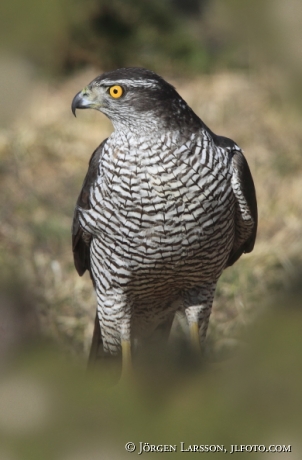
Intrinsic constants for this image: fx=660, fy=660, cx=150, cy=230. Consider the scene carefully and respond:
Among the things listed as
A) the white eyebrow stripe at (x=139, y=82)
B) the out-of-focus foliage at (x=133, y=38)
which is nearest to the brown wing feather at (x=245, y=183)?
the white eyebrow stripe at (x=139, y=82)

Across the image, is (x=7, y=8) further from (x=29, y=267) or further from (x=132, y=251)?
(x=132, y=251)

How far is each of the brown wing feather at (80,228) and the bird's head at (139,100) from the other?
1.08 feet

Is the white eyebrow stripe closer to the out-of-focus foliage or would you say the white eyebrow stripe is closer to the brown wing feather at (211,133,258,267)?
the brown wing feather at (211,133,258,267)

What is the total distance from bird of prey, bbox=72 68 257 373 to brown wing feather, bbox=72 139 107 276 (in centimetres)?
1

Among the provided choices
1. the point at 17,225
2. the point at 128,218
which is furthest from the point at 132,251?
the point at 17,225

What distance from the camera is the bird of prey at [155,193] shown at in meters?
3.39

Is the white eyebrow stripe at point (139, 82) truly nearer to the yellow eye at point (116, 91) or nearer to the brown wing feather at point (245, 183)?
the yellow eye at point (116, 91)

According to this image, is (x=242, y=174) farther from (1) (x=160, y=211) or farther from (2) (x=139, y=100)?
(2) (x=139, y=100)

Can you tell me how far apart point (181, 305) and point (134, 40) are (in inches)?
348

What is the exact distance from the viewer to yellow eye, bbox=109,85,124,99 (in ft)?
11.5

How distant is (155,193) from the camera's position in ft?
11.0

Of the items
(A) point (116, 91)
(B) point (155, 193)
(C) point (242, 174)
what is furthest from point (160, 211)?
(A) point (116, 91)

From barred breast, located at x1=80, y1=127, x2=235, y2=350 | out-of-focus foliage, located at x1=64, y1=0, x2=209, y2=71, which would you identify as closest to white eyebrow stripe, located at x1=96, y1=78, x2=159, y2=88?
barred breast, located at x1=80, y1=127, x2=235, y2=350

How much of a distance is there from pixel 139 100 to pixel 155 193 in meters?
0.51
